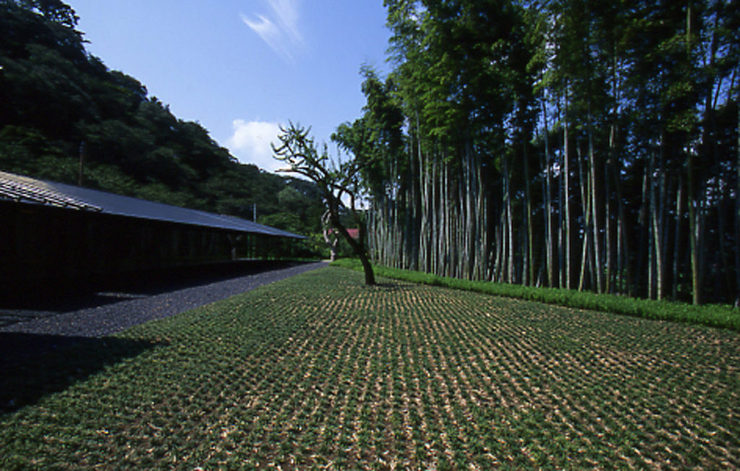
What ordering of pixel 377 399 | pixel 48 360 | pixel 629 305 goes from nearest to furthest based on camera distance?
pixel 377 399 → pixel 48 360 → pixel 629 305

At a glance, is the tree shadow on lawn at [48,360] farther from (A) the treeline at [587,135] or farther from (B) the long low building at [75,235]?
(A) the treeline at [587,135]

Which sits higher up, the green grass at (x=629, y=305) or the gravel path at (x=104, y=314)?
the green grass at (x=629, y=305)

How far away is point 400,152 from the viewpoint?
1203cm

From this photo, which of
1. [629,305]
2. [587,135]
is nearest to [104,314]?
[629,305]

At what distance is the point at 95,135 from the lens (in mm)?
19516

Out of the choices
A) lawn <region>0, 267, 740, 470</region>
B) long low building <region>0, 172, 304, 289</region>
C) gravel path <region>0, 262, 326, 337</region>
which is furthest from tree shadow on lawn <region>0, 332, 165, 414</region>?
long low building <region>0, 172, 304, 289</region>

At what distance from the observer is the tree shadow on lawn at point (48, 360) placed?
215 cm

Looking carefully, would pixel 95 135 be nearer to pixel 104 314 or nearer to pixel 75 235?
pixel 75 235

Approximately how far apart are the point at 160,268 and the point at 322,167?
6.66 metres

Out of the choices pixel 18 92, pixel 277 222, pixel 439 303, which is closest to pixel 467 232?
pixel 439 303

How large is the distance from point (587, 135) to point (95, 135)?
2444cm

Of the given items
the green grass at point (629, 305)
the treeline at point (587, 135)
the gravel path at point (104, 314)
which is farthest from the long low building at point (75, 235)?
the green grass at point (629, 305)

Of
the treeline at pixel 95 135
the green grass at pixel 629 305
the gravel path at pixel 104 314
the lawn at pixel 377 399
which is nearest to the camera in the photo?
the lawn at pixel 377 399

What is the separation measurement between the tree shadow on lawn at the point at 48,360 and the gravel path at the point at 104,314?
0.26 m
